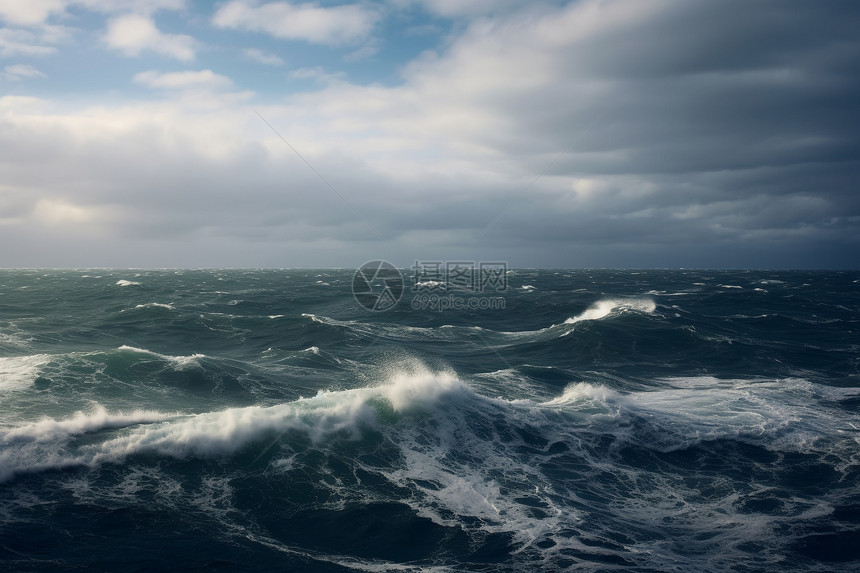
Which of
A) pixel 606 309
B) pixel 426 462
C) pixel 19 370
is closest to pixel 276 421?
pixel 426 462

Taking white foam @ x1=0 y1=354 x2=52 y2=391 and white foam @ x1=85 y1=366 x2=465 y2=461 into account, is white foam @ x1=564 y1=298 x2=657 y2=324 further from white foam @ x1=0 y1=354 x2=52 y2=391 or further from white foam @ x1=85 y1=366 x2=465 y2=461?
white foam @ x1=0 y1=354 x2=52 y2=391

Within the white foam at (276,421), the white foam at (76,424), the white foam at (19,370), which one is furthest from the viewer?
the white foam at (19,370)

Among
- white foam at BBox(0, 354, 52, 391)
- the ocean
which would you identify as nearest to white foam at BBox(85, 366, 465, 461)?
the ocean

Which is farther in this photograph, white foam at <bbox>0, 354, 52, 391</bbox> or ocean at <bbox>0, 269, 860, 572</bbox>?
white foam at <bbox>0, 354, 52, 391</bbox>

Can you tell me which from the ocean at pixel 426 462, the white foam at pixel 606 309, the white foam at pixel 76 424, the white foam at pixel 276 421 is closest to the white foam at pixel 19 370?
the ocean at pixel 426 462

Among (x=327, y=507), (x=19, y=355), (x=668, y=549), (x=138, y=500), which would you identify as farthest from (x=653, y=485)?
(x=19, y=355)

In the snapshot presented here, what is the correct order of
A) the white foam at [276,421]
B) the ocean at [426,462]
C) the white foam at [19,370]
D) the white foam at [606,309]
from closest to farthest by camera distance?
the ocean at [426,462], the white foam at [276,421], the white foam at [19,370], the white foam at [606,309]

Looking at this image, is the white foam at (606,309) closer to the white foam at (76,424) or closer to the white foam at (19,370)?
the white foam at (76,424)
